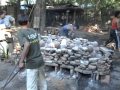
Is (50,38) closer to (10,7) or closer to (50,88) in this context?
(50,88)

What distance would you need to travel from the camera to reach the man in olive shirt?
5727mm

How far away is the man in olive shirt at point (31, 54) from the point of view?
5.73m

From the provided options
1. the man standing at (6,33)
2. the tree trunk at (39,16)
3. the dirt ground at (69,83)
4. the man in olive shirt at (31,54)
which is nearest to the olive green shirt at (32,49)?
the man in olive shirt at (31,54)

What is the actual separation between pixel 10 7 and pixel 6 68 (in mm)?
18076

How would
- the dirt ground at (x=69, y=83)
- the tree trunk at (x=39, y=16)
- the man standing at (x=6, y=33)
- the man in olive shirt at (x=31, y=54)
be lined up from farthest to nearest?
the tree trunk at (x=39, y=16), the man standing at (x=6, y=33), the dirt ground at (x=69, y=83), the man in olive shirt at (x=31, y=54)

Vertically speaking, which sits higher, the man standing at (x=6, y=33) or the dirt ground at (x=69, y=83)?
the man standing at (x=6, y=33)

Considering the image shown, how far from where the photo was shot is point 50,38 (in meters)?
10.5

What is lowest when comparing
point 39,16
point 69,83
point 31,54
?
point 69,83

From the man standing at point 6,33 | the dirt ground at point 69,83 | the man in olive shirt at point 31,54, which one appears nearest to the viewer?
the man in olive shirt at point 31,54

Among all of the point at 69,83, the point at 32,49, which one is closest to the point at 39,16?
the point at 69,83

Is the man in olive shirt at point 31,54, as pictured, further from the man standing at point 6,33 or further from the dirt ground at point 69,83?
the man standing at point 6,33

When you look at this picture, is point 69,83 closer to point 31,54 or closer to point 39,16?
point 31,54

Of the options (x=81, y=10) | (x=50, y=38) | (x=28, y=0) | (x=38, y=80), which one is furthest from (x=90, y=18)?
(x=38, y=80)

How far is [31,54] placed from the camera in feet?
19.3
